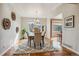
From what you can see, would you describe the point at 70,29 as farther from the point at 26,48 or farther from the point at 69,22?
the point at 26,48

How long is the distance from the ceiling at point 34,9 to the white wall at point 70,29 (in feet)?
0.59

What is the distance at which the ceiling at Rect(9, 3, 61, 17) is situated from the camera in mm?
2984

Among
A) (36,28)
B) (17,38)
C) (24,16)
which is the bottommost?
(17,38)

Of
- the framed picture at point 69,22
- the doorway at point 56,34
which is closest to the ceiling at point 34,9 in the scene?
the doorway at point 56,34

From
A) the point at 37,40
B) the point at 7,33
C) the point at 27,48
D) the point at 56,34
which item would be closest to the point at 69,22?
the point at 56,34

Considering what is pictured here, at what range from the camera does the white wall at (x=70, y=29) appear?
302cm

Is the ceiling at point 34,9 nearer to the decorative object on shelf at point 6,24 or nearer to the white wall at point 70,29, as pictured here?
the white wall at point 70,29

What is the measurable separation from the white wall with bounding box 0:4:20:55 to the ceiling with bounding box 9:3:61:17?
17 cm

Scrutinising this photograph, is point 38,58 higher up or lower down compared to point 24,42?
lower down

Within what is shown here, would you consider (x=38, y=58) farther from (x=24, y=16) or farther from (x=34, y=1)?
(x=34, y=1)

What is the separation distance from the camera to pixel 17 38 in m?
3.12

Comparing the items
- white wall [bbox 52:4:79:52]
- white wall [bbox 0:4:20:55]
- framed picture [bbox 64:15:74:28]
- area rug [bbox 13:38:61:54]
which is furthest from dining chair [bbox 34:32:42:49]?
framed picture [bbox 64:15:74:28]

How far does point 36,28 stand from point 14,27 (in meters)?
0.58

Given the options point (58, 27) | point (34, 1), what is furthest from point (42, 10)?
point (58, 27)
